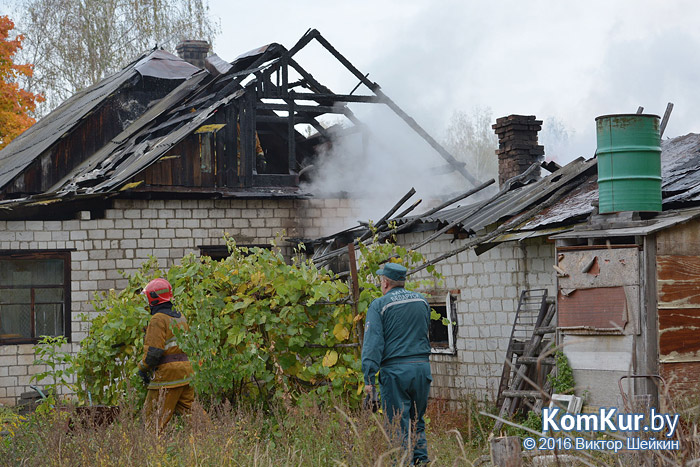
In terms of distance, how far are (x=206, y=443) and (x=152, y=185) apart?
8836 millimetres

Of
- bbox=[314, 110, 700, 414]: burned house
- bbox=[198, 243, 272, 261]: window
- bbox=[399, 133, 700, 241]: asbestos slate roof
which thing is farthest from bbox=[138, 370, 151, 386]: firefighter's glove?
bbox=[198, 243, 272, 261]: window

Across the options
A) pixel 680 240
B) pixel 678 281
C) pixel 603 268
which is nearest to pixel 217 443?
pixel 603 268

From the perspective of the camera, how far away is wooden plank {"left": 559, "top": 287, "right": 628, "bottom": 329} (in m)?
7.95

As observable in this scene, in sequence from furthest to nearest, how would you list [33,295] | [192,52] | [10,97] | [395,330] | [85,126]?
[10,97], [192,52], [85,126], [33,295], [395,330]

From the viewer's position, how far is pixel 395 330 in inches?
266

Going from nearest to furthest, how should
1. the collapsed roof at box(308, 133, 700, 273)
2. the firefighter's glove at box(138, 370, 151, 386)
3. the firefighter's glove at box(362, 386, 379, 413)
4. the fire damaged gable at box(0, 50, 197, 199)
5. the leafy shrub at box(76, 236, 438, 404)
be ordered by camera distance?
the firefighter's glove at box(362, 386, 379, 413), the leafy shrub at box(76, 236, 438, 404), the firefighter's glove at box(138, 370, 151, 386), the collapsed roof at box(308, 133, 700, 273), the fire damaged gable at box(0, 50, 197, 199)

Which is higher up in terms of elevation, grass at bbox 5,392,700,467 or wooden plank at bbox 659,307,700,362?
wooden plank at bbox 659,307,700,362

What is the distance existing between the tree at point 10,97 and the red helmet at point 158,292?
55.2 feet

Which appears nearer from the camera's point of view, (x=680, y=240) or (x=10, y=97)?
(x=680, y=240)

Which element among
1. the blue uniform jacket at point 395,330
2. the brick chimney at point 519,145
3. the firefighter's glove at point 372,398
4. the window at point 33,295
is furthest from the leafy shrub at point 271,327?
the window at point 33,295

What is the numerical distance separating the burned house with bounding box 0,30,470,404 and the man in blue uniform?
6753 millimetres

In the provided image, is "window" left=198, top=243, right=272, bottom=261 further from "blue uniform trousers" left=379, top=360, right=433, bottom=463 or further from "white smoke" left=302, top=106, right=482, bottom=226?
"blue uniform trousers" left=379, top=360, right=433, bottom=463

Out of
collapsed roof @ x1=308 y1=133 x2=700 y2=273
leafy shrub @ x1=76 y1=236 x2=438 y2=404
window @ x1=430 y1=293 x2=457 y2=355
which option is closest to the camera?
leafy shrub @ x1=76 y1=236 x2=438 y2=404

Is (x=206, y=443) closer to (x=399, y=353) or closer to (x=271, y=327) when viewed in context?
(x=399, y=353)
